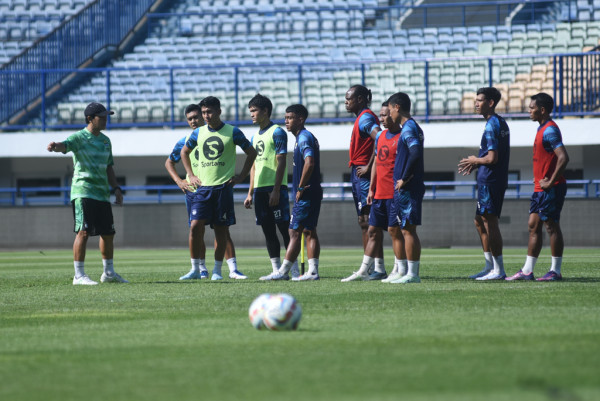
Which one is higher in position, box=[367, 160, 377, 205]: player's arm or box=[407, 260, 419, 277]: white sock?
box=[367, 160, 377, 205]: player's arm

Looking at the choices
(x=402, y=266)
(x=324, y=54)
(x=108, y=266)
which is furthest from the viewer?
(x=324, y=54)

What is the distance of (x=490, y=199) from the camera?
10.6m

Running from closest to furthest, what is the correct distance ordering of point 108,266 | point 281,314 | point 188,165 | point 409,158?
1. point 281,314
2. point 409,158
3. point 108,266
4. point 188,165

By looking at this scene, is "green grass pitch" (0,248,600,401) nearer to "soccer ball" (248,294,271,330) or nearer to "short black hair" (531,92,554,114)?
"soccer ball" (248,294,271,330)

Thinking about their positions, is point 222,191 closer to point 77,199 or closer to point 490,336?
point 77,199

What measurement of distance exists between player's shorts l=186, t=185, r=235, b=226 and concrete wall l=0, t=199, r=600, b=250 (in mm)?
13489

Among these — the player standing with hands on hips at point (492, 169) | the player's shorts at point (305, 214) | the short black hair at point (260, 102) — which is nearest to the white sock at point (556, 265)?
the player standing with hands on hips at point (492, 169)

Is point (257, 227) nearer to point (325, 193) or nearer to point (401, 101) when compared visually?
point (325, 193)

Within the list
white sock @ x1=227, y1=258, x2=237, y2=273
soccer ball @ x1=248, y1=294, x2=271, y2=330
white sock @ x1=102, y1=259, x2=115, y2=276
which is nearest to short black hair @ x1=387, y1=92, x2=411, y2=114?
white sock @ x1=227, y1=258, x2=237, y2=273

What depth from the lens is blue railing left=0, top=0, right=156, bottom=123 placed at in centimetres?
2948

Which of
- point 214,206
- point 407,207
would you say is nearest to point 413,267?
point 407,207

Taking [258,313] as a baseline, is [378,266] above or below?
below

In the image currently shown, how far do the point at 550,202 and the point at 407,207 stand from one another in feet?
5.65

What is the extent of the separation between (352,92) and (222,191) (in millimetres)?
1905
